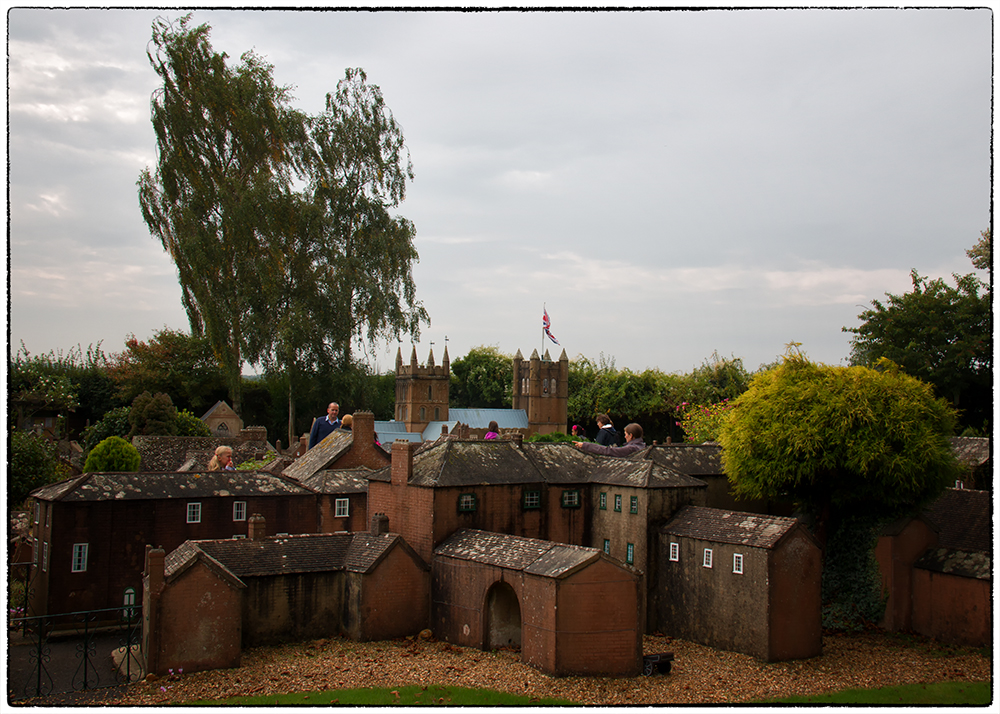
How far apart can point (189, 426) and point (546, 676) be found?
4377 centimetres

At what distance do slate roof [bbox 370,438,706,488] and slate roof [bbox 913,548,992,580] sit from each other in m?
9.65

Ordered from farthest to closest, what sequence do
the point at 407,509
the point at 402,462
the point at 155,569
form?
the point at 402,462
the point at 407,509
the point at 155,569

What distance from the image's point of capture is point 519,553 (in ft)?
87.2

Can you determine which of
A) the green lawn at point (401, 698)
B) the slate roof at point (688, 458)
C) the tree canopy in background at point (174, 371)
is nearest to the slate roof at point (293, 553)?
the green lawn at point (401, 698)

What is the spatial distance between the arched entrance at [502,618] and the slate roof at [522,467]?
15.0ft

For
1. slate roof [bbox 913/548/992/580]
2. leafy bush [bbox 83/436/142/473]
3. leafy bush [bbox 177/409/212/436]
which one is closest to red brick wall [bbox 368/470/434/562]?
leafy bush [bbox 83/436/142/473]

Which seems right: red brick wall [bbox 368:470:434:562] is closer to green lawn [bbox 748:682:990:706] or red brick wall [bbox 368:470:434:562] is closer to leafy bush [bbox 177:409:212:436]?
green lawn [bbox 748:682:990:706]

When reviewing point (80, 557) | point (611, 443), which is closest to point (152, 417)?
point (80, 557)

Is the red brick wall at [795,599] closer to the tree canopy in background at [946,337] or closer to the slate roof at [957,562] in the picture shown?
the slate roof at [957,562]

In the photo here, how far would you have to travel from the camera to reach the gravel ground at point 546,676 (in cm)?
2252

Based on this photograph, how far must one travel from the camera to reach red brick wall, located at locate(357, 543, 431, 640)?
91.1 ft

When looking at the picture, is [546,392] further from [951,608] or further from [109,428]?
[951,608]

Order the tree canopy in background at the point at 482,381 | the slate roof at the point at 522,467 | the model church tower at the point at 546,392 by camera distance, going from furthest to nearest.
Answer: the tree canopy in background at the point at 482,381 < the model church tower at the point at 546,392 < the slate roof at the point at 522,467

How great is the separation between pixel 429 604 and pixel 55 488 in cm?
1623
